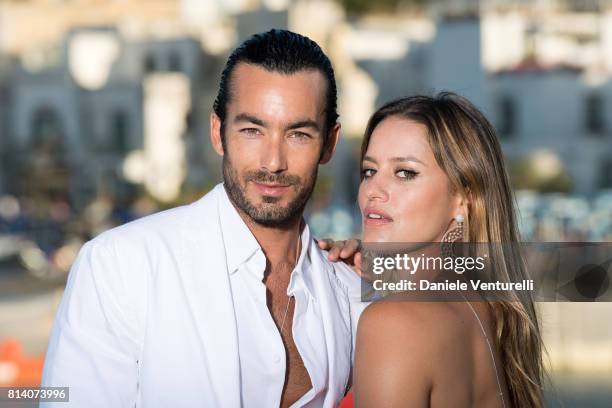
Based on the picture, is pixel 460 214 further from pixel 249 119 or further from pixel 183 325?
pixel 183 325

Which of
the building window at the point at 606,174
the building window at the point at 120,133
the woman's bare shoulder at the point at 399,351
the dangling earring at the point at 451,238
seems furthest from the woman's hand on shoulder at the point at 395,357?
the building window at the point at 120,133

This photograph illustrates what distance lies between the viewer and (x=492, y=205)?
3037 mm

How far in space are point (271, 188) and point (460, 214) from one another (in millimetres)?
560

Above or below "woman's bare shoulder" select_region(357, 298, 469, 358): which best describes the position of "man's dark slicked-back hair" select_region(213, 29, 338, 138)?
above

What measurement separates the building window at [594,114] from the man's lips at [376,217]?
29.6 metres

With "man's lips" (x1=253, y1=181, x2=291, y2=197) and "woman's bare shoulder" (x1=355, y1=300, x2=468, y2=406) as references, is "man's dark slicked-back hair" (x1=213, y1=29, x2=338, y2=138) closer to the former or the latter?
"man's lips" (x1=253, y1=181, x2=291, y2=197)

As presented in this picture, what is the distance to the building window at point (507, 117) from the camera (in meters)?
31.7

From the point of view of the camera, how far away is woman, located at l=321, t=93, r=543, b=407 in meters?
2.85

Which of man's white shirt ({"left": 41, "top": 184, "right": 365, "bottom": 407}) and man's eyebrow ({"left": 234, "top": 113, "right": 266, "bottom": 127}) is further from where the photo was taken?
man's eyebrow ({"left": 234, "top": 113, "right": 266, "bottom": 127})

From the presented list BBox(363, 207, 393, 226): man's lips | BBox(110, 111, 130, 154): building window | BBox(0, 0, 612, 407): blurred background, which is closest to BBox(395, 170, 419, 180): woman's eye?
BBox(363, 207, 393, 226): man's lips

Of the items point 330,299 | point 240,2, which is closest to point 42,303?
point 330,299

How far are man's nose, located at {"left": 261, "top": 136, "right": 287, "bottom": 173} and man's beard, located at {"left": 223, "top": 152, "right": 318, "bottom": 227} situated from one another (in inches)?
1.0

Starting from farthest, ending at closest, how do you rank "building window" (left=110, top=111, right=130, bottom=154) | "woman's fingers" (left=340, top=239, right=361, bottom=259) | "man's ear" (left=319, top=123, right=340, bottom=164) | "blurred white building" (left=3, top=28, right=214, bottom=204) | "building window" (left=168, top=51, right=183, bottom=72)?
1. "building window" (left=168, top=51, right=183, bottom=72)
2. "building window" (left=110, top=111, right=130, bottom=154)
3. "blurred white building" (left=3, top=28, right=214, bottom=204)
4. "woman's fingers" (left=340, top=239, right=361, bottom=259)
5. "man's ear" (left=319, top=123, right=340, bottom=164)

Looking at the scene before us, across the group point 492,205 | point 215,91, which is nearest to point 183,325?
point 492,205
